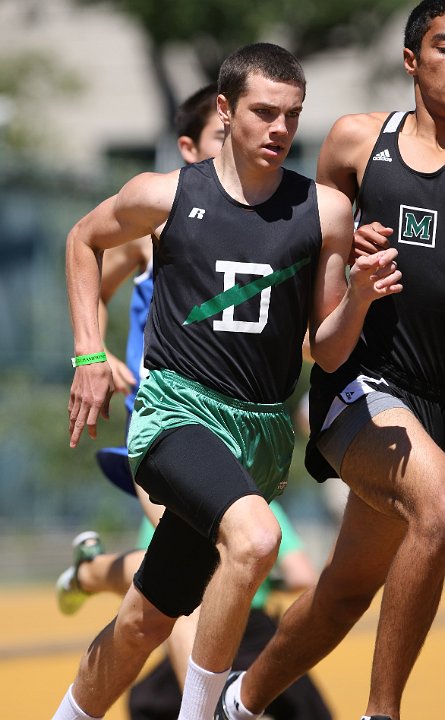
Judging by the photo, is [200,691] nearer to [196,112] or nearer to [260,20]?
[196,112]

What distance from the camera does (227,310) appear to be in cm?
485

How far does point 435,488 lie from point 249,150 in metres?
1.37

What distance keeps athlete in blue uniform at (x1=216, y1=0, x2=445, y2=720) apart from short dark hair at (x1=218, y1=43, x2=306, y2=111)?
1.40 ft

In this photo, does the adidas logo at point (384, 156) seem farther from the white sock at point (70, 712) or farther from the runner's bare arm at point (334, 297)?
the white sock at point (70, 712)

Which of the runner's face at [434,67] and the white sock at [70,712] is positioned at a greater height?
the runner's face at [434,67]

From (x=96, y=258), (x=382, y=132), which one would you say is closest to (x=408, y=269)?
(x=382, y=132)

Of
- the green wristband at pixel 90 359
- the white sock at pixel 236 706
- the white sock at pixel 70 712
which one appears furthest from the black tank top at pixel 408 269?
the white sock at pixel 70 712

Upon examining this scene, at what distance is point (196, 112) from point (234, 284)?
6.90 ft

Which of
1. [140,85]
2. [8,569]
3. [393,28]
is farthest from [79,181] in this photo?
[140,85]

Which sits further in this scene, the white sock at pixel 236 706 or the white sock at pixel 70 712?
the white sock at pixel 236 706

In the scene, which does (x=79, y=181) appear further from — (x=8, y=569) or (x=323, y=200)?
(x=323, y=200)

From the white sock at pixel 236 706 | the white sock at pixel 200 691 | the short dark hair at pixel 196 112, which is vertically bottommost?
the white sock at pixel 236 706

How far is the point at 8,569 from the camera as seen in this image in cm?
1474

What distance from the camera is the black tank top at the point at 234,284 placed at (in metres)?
4.85
